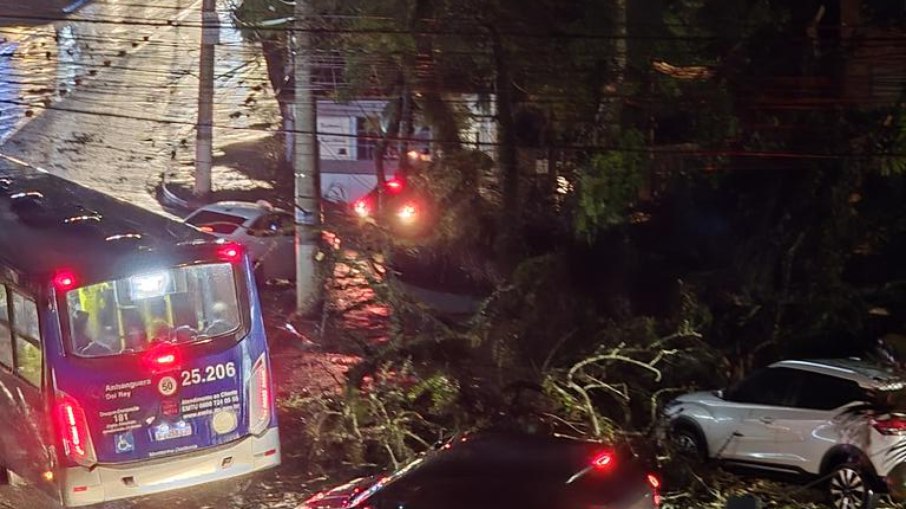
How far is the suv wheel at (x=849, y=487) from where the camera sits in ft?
31.0

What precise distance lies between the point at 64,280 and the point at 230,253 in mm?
1452

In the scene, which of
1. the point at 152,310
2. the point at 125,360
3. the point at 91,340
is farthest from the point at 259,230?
the point at 91,340

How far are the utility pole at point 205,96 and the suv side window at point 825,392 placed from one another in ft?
34.5

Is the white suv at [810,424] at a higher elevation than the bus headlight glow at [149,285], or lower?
lower

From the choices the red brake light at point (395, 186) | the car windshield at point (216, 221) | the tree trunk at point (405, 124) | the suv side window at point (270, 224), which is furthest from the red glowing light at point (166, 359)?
the car windshield at point (216, 221)

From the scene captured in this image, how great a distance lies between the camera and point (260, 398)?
9.75 m

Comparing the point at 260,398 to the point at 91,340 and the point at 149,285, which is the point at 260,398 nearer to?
the point at 149,285

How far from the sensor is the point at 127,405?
8891 mm

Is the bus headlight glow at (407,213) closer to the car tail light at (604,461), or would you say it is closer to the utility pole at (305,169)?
the utility pole at (305,169)

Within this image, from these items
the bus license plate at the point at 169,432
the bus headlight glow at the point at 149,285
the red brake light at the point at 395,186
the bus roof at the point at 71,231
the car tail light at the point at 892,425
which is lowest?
the bus license plate at the point at 169,432

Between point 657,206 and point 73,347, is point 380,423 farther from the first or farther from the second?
point 657,206

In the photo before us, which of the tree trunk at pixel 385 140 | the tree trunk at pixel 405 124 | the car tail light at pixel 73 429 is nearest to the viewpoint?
the car tail light at pixel 73 429

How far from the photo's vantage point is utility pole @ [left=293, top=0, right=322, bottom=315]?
50.7ft

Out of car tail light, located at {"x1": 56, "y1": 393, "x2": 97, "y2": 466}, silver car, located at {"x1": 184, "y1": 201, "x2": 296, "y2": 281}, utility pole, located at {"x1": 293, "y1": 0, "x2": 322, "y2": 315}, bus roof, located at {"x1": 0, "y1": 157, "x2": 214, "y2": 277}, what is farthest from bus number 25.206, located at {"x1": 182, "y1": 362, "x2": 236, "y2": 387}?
silver car, located at {"x1": 184, "y1": 201, "x2": 296, "y2": 281}
